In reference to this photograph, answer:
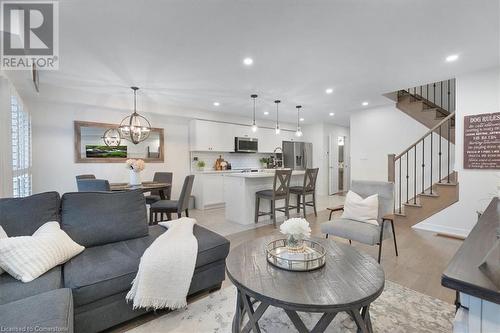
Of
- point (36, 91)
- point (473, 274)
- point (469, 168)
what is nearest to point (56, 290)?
point (473, 274)

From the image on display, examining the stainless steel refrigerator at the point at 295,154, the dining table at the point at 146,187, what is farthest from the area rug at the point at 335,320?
the stainless steel refrigerator at the point at 295,154

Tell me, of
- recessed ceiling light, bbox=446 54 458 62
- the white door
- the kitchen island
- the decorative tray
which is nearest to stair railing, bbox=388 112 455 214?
recessed ceiling light, bbox=446 54 458 62

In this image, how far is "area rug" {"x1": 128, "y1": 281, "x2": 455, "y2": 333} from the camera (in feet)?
5.64

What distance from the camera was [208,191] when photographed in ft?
19.5

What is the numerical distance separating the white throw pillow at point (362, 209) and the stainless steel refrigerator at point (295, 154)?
4899 millimetres

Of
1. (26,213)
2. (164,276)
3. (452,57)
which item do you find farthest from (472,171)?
(26,213)

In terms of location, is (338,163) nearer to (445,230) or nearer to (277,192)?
Answer: (445,230)

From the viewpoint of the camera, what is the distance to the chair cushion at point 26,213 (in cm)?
179

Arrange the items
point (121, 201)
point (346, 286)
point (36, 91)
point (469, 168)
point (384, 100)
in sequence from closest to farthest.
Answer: point (346, 286) → point (121, 201) → point (469, 168) → point (36, 91) → point (384, 100)

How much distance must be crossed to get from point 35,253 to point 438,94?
7.38m

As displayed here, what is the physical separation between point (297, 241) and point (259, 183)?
2962 millimetres

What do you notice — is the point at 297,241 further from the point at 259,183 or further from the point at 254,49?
the point at 259,183

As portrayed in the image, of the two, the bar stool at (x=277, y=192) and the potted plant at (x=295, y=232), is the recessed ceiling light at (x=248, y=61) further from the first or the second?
the potted plant at (x=295, y=232)

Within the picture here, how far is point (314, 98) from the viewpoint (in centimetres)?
498
